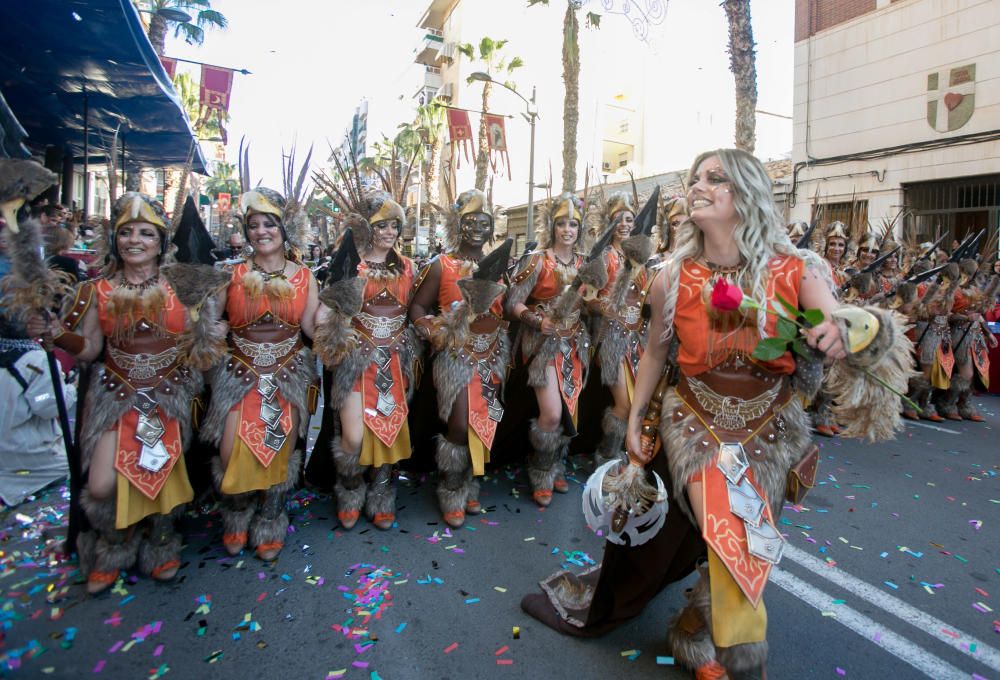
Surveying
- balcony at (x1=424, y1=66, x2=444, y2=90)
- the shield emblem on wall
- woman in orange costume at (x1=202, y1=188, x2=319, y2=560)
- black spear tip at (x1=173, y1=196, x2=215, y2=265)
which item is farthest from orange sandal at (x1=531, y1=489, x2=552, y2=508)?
balcony at (x1=424, y1=66, x2=444, y2=90)

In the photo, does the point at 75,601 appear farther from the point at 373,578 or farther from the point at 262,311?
the point at 262,311

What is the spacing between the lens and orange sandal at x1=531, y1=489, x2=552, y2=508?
13.8ft

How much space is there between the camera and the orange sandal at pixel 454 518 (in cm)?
386

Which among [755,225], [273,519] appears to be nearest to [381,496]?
[273,519]

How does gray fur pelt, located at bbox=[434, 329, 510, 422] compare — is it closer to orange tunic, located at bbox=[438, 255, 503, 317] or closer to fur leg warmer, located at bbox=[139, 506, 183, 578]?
orange tunic, located at bbox=[438, 255, 503, 317]

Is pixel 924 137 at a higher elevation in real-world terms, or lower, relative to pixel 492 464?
higher

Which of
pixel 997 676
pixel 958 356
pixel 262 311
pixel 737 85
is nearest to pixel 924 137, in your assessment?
pixel 737 85

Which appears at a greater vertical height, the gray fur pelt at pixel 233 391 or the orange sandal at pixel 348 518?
the gray fur pelt at pixel 233 391

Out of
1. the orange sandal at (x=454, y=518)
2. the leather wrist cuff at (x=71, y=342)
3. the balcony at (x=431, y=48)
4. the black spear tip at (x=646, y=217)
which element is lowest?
the orange sandal at (x=454, y=518)

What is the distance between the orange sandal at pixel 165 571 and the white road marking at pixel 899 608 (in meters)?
3.35

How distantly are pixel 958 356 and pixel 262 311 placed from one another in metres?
7.72

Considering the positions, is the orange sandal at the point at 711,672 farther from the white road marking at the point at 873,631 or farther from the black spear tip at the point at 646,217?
the black spear tip at the point at 646,217

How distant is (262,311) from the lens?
11.2 feet

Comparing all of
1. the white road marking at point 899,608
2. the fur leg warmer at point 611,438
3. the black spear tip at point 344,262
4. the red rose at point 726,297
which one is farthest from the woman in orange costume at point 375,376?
the white road marking at point 899,608
